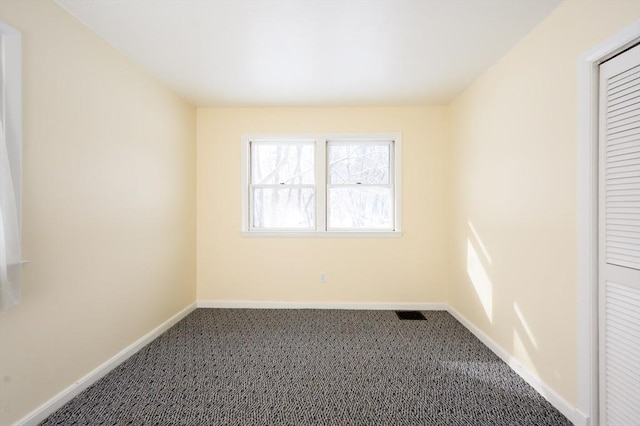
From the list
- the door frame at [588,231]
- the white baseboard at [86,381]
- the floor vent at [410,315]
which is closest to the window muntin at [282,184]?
the floor vent at [410,315]

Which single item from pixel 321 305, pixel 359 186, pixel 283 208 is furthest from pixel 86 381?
pixel 359 186

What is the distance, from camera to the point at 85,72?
2029 mm

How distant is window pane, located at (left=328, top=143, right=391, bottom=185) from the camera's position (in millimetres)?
3701

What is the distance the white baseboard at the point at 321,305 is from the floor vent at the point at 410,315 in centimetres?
9

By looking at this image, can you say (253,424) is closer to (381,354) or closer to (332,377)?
(332,377)

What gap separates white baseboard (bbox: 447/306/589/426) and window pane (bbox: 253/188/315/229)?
2.16 meters

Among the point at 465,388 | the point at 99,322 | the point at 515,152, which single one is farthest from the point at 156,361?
the point at 515,152

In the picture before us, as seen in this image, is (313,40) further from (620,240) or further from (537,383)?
(537,383)

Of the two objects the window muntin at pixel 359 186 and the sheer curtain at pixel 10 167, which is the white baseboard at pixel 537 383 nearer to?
the window muntin at pixel 359 186

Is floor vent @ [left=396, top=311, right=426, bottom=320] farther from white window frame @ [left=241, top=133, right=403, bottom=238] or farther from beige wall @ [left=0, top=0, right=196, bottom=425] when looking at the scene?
beige wall @ [left=0, top=0, right=196, bottom=425]

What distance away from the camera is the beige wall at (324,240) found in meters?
3.60

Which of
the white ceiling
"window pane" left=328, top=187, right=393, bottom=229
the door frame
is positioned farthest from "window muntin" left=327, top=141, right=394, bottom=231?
the door frame

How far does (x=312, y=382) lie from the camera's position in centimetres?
207

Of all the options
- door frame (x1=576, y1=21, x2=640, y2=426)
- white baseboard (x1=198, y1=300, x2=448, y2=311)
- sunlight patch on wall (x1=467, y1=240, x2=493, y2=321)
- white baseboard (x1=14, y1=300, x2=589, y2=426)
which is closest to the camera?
door frame (x1=576, y1=21, x2=640, y2=426)
